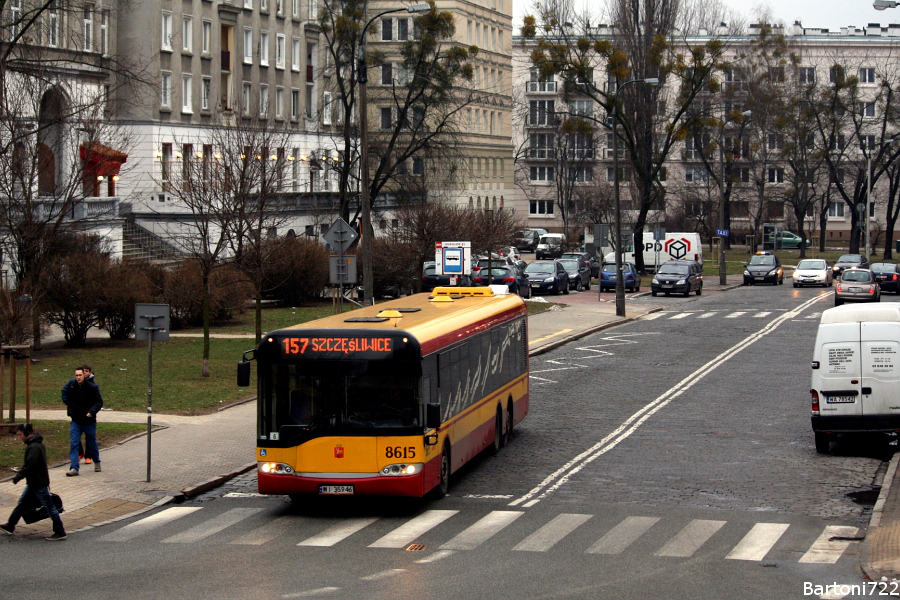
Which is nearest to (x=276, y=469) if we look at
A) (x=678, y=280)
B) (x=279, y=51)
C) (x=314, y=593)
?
(x=314, y=593)

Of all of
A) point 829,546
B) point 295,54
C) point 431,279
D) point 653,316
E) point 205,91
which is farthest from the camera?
point 295,54

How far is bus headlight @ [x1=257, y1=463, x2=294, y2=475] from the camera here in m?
14.7

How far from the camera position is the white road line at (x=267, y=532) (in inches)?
531

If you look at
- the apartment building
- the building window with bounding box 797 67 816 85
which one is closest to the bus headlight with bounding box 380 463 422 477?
the apartment building

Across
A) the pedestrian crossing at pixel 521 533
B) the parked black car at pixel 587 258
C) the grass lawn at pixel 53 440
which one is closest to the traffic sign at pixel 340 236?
the grass lawn at pixel 53 440

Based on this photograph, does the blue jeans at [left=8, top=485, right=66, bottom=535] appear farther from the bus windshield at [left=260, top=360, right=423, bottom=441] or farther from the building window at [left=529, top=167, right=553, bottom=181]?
the building window at [left=529, top=167, right=553, bottom=181]

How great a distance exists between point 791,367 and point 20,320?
18043 mm

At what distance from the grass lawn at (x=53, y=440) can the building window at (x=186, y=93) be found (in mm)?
43926

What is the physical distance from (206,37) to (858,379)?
175 feet

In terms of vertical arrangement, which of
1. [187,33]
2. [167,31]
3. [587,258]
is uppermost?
[187,33]

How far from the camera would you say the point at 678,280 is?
57188mm

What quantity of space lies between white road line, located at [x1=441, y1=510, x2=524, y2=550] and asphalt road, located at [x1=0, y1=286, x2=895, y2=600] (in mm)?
25

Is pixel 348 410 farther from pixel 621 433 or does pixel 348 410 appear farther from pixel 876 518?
pixel 621 433

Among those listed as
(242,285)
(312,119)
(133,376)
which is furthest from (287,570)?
(312,119)
